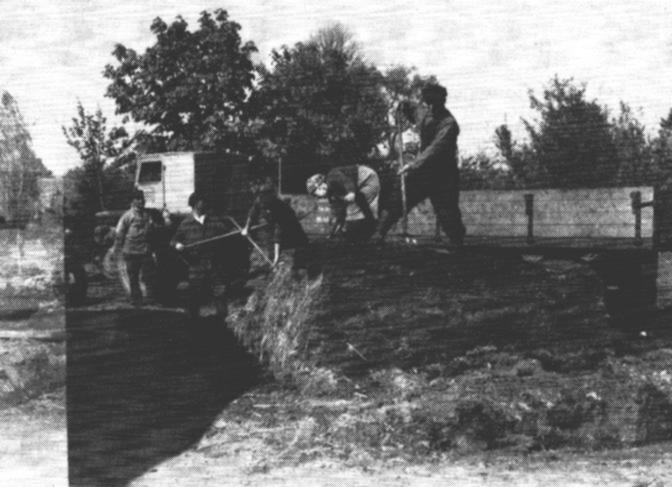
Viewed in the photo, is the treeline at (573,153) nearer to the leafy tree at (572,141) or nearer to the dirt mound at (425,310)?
the leafy tree at (572,141)

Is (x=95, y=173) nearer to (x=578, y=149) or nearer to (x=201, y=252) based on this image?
(x=201, y=252)

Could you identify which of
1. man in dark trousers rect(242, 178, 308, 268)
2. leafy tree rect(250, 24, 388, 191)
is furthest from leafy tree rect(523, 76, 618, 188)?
man in dark trousers rect(242, 178, 308, 268)

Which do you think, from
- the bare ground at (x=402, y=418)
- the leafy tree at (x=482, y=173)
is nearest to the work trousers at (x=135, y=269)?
the bare ground at (x=402, y=418)

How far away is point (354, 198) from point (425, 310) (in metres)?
1.86

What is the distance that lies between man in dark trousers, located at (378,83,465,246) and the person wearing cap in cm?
135

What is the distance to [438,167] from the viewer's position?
21.6 ft

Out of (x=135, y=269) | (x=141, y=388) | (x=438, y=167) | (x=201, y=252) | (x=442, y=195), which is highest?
(x=438, y=167)

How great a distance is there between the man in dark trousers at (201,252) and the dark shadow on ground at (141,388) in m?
0.52

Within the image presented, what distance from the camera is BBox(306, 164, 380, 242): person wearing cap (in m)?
8.03

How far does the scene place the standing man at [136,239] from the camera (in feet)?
30.9

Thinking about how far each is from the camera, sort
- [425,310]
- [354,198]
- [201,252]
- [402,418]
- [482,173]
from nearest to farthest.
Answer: [402,418] → [425,310] → [354,198] → [201,252] → [482,173]

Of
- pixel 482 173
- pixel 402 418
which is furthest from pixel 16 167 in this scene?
pixel 482 173

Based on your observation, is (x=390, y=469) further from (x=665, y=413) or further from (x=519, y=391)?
(x=665, y=413)

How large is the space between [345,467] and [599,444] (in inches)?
68.3
